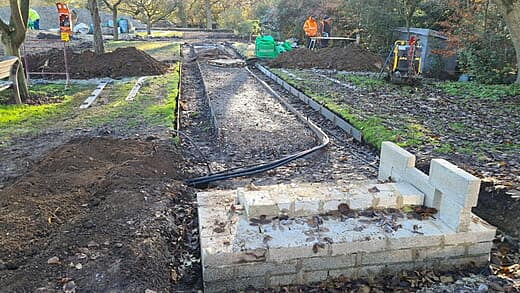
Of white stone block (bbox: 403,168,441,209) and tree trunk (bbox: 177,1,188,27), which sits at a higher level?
tree trunk (bbox: 177,1,188,27)

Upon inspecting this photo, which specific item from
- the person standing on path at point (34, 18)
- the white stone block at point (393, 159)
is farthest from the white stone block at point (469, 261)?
the person standing on path at point (34, 18)

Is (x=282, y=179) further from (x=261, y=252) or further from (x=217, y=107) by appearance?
(x=217, y=107)

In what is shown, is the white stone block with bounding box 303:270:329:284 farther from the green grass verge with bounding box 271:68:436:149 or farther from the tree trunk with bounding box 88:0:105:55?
the tree trunk with bounding box 88:0:105:55

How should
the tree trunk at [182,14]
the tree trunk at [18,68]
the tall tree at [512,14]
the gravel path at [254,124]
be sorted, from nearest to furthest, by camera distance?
the gravel path at [254,124]
the tree trunk at [18,68]
the tall tree at [512,14]
the tree trunk at [182,14]

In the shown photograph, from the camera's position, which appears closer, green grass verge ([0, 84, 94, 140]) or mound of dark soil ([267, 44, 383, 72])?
green grass verge ([0, 84, 94, 140])

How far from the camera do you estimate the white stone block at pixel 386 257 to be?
11.6 ft

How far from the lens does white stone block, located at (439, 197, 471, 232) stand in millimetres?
3639

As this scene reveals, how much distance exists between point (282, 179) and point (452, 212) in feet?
7.59

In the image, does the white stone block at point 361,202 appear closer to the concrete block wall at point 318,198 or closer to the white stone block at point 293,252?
the concrete block wall at point 318,198

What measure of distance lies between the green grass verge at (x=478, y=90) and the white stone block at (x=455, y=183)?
7.45m

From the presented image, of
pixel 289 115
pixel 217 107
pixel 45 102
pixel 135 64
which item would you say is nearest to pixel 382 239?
pixel 289 115

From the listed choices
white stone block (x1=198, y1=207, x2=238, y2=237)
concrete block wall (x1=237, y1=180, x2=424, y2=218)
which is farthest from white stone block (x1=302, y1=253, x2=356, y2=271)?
white stone block (x1=198, y1=207, x2=238, y2=237)

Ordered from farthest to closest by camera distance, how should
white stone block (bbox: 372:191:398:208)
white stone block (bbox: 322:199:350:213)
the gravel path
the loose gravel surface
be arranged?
the gravel path, the loose gravel surface, white stone block (bbox: 372:191:398:208), white stone block (bbox: 322:199:350:213)

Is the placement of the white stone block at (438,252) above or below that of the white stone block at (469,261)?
above
